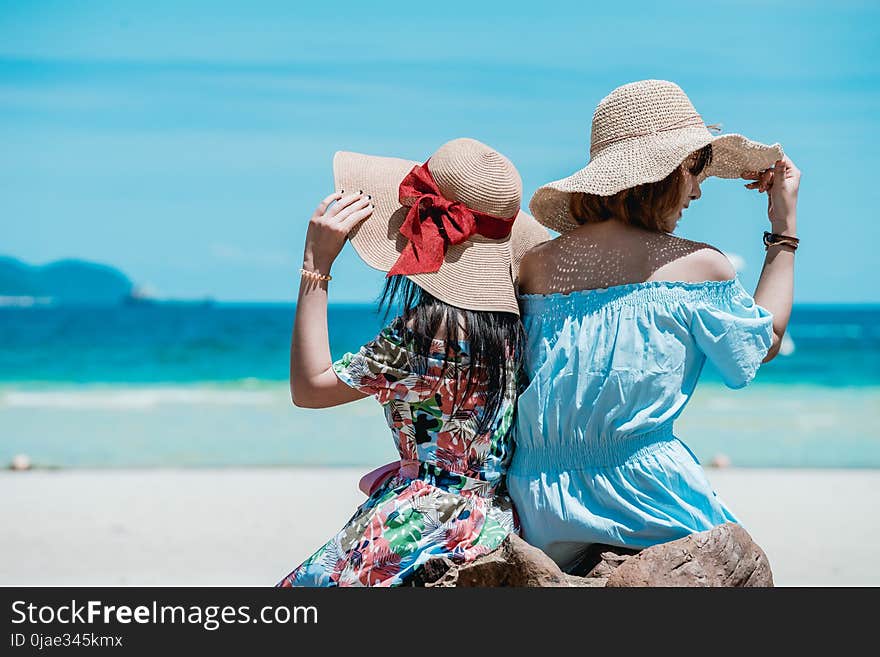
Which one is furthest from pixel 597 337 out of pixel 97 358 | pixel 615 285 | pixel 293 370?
pixel 97 358

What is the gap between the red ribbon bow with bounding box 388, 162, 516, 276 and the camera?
8.02 ft

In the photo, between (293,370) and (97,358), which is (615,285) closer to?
(293,370)

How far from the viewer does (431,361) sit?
2373 millimetres

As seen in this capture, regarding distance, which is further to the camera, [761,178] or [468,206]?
[761,178]

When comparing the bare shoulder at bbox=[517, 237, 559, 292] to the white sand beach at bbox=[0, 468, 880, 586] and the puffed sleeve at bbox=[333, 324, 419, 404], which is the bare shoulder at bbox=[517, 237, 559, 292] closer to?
the puffed sleeve at bbox=[333, 324, 419, 404]

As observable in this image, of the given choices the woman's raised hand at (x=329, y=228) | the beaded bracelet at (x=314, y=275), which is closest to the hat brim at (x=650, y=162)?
the woman's raised hand at (x=329, y=228)

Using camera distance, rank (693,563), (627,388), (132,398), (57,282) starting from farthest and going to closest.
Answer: (57,282) < (132,398) < (627,388) < (693,563)

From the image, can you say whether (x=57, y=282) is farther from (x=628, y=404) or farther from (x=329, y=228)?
(x=628, y=404)

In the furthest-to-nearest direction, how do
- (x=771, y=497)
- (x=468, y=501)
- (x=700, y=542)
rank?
(x=771, y=497), (x=468, y=501), (x=700, y=542)

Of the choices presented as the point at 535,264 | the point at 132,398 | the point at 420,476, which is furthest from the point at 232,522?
the point at 132,398

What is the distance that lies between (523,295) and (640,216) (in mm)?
340

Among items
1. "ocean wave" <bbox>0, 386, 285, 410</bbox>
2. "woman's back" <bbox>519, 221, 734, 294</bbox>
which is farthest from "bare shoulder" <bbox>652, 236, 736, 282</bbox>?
"ocean wave" <bbox>0, 386, 285, 410</bbox>

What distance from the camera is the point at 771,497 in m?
7.92

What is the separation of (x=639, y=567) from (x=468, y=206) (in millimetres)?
909
